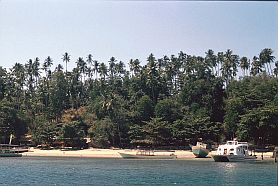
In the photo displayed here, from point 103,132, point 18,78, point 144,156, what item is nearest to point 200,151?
point 144,156

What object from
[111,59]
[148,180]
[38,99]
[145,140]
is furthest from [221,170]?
[111,59]

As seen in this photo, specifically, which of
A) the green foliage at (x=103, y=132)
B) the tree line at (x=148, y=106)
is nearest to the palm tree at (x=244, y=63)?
the tree line at (x=148, y=106)

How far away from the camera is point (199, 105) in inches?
3164

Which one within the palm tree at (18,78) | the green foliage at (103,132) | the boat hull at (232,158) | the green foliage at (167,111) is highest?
the palm tree at (18,78)

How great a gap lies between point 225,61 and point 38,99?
45.4 m

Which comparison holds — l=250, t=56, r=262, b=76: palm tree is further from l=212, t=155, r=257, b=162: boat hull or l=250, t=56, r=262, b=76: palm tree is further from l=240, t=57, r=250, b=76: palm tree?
l=212, t=155, r=257, b=162: boat hull

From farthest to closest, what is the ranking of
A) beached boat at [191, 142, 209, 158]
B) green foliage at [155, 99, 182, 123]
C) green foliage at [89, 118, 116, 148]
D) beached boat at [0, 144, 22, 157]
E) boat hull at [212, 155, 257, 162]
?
green foliage at [155, 99, 182, 123] → green foliage at [89, 118, 116, 148] → beached boat at [0, 144, 22, 157] → beached boat at [191, 142, 209, 158] → boat hull at [212, 155, 257, 162]

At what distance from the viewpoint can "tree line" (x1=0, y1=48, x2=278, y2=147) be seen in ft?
232

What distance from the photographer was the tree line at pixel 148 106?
232ft

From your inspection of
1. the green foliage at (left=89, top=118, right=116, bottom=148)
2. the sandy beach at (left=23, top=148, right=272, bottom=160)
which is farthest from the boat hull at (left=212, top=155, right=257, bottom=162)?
the green foliage at (left=89, top=118, right=116, bottom=148)

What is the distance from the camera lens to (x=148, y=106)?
3145 inches

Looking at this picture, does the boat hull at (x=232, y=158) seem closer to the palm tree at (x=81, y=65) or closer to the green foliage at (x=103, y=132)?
the green foliage at (x=103, y=132)

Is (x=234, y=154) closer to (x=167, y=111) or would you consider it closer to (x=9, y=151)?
(x=167, y=111)

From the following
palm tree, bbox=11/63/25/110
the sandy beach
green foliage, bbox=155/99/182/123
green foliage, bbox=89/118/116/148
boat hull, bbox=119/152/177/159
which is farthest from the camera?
palm tree, bbox=11/63/25/110
